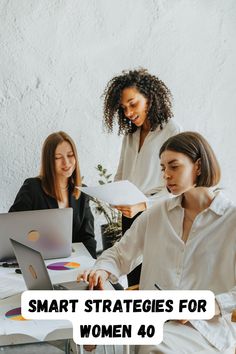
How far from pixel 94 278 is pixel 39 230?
463 mm

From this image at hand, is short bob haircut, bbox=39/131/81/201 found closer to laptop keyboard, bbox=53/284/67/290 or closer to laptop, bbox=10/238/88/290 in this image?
laptop keyboard, bbox=53/284/67/290

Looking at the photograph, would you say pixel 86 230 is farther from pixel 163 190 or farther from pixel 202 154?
pixel 202 154

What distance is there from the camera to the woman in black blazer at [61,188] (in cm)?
300

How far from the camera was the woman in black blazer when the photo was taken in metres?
3.00

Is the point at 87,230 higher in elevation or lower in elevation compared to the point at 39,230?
lower

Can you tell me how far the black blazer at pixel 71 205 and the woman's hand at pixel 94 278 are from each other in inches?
33.8

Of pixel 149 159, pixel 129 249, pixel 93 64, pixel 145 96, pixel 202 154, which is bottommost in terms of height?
pixel 129 249

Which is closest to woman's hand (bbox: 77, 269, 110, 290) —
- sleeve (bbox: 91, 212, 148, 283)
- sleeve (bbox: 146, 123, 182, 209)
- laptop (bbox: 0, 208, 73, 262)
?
sleeve (bbox: 91, 212, 148, 283)

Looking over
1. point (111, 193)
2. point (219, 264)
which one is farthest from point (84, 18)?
point (219, 264)

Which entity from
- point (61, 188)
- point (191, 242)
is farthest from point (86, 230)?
point (191, 242)

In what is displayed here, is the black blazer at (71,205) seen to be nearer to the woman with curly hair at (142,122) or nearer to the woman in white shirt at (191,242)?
the woman with curly hair at (142,122)

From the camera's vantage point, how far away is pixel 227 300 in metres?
1.90

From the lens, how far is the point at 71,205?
3.02 meters

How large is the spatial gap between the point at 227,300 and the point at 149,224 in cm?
49
